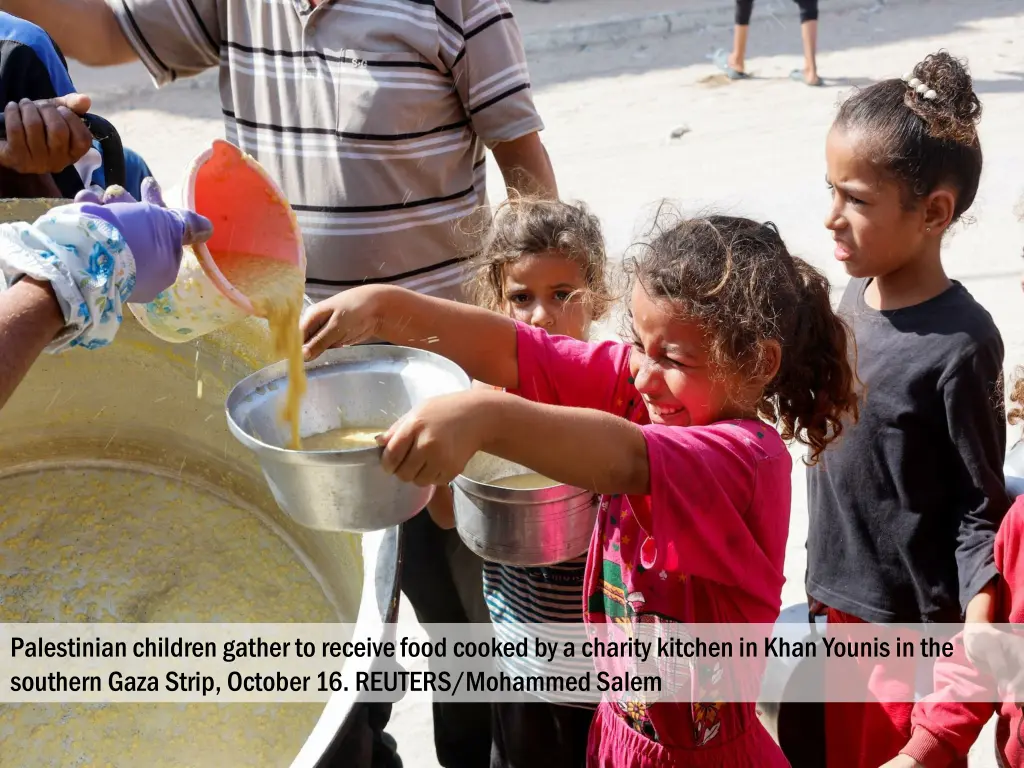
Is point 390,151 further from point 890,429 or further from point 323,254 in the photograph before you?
point 890,429

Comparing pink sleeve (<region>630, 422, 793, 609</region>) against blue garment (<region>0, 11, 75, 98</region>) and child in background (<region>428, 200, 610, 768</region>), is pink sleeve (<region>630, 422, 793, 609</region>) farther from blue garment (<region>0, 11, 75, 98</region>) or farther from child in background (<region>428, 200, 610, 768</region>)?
blue garment (<region>0, 11, 75, 98</region>)

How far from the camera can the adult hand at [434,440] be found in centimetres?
130

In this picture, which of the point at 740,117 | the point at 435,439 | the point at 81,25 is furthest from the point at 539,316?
the point at 740,117

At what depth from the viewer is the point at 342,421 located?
1688mm

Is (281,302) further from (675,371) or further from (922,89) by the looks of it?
(922,89)

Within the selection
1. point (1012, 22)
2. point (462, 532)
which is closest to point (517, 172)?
point (462, 532)

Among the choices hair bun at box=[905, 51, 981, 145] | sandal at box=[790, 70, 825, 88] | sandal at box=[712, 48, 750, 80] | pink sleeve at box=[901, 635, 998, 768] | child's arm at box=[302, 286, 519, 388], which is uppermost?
hair bun at box=[905, 51, 981, 145]

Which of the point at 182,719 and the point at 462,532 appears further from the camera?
the point at 462,532

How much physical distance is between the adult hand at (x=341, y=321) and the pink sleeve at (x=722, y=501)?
0.54 metres

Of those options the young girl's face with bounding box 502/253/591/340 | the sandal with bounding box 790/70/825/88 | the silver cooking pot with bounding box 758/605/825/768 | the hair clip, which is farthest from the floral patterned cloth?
the sandal with bounding box 790/70/825/88

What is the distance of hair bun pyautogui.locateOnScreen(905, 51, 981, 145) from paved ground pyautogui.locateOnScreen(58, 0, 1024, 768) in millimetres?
1509

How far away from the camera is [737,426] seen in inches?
61.2

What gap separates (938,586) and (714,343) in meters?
0.80

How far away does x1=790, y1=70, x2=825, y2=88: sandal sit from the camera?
27.3 feet
